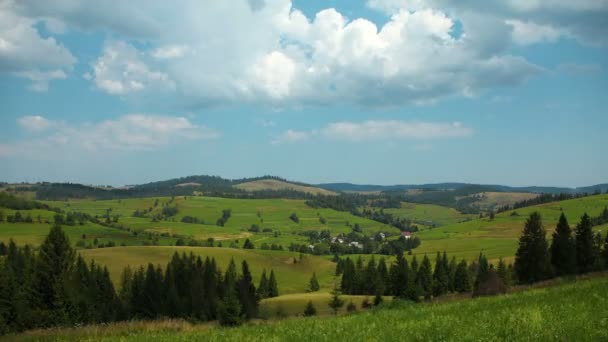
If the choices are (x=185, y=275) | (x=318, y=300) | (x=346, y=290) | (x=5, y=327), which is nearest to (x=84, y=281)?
(x=185, y=275)

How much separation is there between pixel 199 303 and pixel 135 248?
120508 mm

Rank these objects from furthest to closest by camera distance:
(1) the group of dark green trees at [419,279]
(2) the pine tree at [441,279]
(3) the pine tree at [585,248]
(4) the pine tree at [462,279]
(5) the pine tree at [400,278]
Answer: (2) the pine tree at [441,279] → (4) the pine tree at [462,279] → (5) the pine tree at [400,278] → (1) the group of dark green trees at [419,279] → (3) the pine tree at [585,248]

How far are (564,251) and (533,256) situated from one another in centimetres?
566

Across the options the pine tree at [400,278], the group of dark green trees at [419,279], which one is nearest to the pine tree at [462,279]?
the group of dark green trees at [419,279]

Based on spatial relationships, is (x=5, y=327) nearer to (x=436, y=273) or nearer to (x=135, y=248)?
(x=436, y=273)

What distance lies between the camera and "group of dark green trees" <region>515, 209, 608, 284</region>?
75688mm

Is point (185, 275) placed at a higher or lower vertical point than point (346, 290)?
higher

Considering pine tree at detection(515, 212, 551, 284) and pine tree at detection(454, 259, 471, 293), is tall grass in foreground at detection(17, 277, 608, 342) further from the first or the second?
pine tree at detection(454, 259, 471, 293)

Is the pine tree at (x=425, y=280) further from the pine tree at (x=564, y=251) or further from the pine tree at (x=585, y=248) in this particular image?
the pine tree at (x=585, y=248)

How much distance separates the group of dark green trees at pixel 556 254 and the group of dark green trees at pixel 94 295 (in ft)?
151

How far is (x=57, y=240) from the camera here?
57.2 m

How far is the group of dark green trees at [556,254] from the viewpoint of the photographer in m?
75.7

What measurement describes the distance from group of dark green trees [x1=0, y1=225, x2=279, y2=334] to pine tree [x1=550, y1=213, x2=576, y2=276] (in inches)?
2022

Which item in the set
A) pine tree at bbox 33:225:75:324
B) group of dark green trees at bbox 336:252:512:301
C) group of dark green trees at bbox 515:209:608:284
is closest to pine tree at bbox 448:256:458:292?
group of dark green trees at bbox 336:252:512:301
